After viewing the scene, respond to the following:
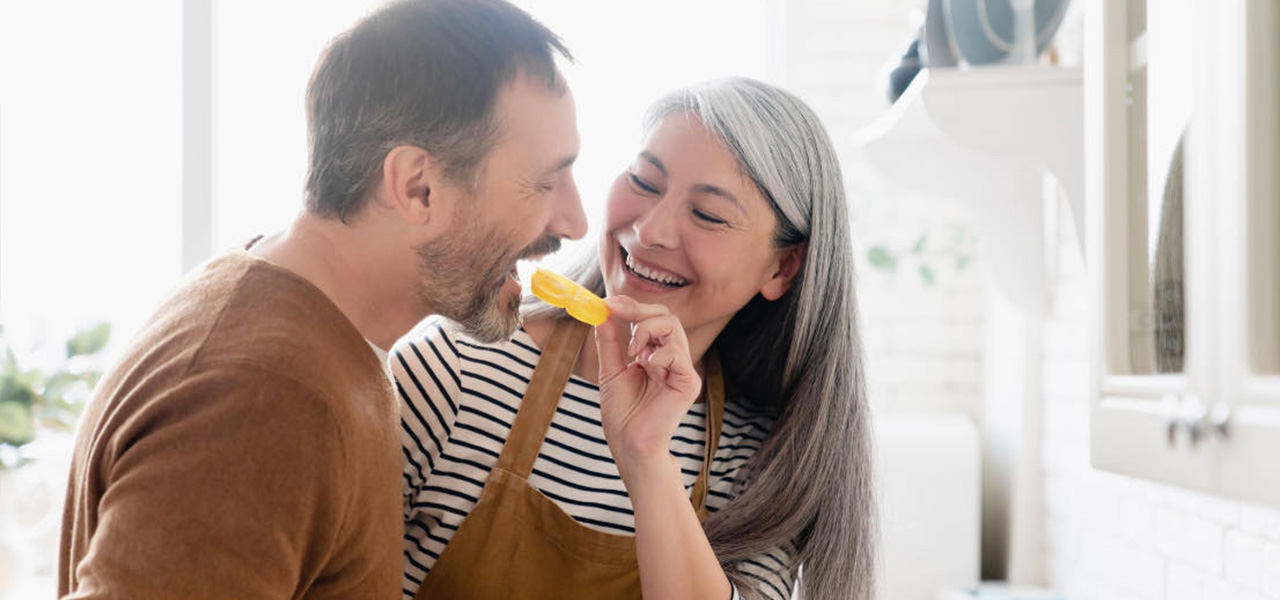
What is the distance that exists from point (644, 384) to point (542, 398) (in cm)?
13

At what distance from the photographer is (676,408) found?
1.37m

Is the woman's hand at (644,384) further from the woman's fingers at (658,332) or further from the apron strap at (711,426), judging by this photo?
the apron strap at (711,426)

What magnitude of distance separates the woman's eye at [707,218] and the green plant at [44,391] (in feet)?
4.44

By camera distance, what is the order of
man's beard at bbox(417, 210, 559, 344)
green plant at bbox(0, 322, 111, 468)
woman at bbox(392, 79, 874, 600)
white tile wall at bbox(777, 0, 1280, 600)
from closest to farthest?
1. man's beard at bbox(417, 210, 559, 344)
2. woman at bbox(392, 79, 874, 600)
3. white tile wall at bbox(777, 0, 1280, 600)
4. green plant at bbox(0, 322, 111, 468)

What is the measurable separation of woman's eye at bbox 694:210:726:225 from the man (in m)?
0.32

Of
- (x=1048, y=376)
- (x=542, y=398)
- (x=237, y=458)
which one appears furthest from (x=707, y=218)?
(x=1048, y=376)

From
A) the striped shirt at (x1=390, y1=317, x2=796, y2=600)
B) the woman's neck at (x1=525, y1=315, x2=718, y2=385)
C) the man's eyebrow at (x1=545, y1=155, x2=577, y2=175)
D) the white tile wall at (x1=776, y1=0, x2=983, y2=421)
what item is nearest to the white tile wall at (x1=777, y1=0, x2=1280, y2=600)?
the white tile wall at (x1=776, y1=0, x2=983, y2=421)

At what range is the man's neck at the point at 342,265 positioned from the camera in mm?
1029

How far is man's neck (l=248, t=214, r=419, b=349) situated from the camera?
1.03 m

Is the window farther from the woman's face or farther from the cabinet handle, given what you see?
the cabinet handle

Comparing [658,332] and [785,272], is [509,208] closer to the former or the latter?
[658,332]

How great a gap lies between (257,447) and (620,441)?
1.88ft

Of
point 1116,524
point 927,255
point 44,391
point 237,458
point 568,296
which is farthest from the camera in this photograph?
point 927,255

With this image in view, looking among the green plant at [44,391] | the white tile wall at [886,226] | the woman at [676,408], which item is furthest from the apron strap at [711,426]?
the white tile wall at [886,226]
